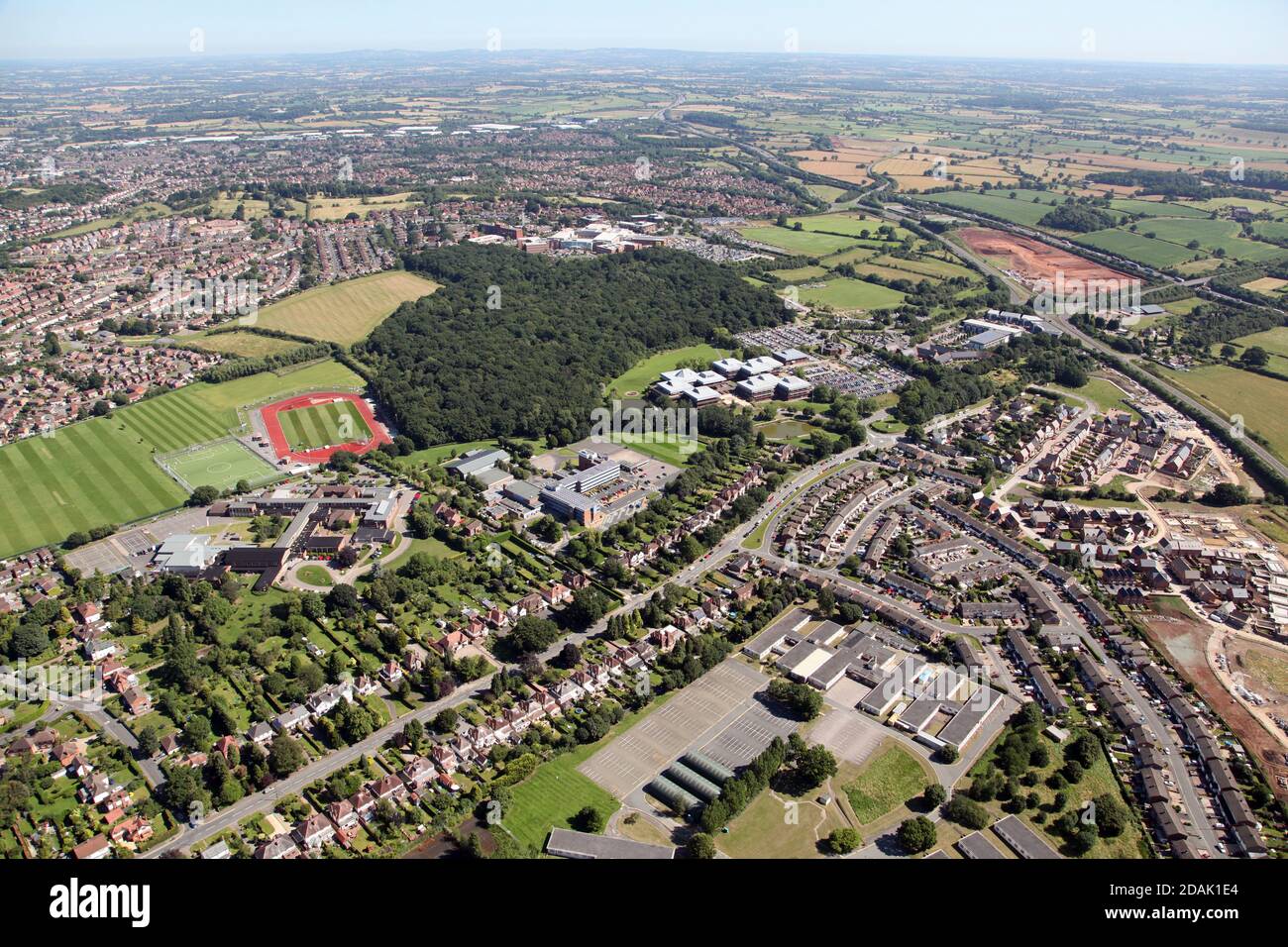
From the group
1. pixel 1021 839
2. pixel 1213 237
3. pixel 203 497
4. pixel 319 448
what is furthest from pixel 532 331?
pixel 1213 237

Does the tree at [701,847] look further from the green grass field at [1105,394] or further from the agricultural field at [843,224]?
the agricultural field at [843,224]

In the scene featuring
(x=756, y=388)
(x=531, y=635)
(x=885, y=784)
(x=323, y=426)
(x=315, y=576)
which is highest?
(x=756, y=388)

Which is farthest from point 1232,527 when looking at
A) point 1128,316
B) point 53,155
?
point 53,155

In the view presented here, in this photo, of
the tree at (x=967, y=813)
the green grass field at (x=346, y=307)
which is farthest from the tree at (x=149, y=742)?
the green grass field at (x=346, y=307)

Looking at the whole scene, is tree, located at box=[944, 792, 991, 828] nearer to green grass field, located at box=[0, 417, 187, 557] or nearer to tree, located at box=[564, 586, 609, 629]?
tree, located at box=[564, 586, 609, 629]

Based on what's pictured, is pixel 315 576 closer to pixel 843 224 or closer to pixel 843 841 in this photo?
pixel 843 841

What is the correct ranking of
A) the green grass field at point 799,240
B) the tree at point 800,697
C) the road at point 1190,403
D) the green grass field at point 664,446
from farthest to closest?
the green grass field at point 799,240 < the green grass field at point 664,446 < the road at point 1190,403 < the tree at point 800,697
